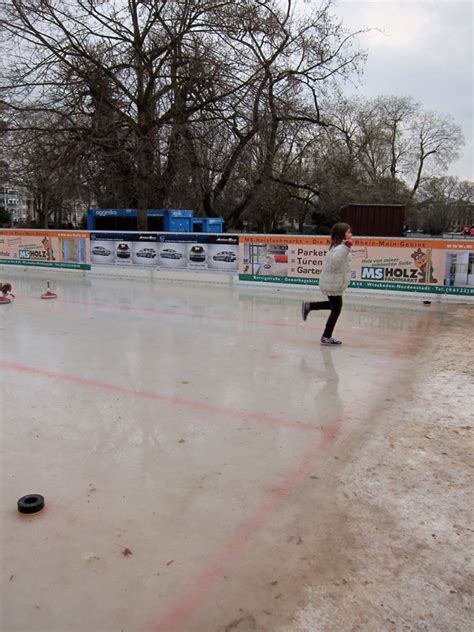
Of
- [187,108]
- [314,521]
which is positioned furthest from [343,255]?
[187,108]

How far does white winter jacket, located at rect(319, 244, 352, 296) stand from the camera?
636 cm

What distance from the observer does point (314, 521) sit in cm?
269

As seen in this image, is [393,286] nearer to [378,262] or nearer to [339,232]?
[378,262]

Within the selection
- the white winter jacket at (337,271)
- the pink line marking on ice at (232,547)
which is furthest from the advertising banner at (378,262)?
the pink line marking on ice at (232,547)

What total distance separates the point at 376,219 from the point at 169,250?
9463 mm

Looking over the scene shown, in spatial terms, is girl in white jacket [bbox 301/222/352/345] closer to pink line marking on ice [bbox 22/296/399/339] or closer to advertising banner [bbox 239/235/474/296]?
pink line marking on ice [bbox 22/296/399/339]

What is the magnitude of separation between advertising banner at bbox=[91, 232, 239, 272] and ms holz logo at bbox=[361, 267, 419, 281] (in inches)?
130

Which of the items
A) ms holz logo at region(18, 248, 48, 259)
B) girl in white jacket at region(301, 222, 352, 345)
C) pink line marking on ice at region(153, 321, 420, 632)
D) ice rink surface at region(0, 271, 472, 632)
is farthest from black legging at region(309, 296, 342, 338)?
ms holz logo at region(18, 248, 48, 259)

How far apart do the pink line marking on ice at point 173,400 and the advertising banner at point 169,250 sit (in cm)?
784

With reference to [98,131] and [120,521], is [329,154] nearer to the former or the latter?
[98,131]

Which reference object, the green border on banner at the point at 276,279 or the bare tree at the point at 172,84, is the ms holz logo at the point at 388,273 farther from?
the bare tree at the point at 172,84

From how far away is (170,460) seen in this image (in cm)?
338

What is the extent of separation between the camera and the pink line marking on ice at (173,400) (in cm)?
405

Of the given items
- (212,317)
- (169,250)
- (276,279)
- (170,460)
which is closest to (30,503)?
(170,460)
